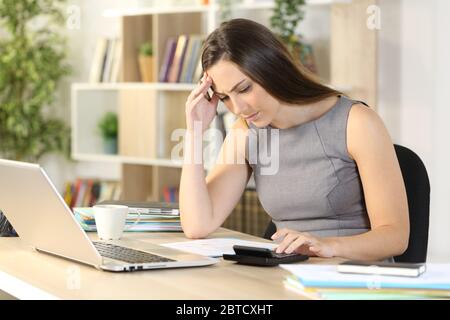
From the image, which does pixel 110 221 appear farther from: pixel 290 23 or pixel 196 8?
pixel 196 8

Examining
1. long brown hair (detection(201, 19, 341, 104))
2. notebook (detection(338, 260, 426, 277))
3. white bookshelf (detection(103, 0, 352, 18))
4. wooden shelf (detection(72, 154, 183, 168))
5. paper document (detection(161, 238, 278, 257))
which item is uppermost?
white bookshelf (detection(103, 0, 352, 18))

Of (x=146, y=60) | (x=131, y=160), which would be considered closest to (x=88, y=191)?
(x=131, y=160)

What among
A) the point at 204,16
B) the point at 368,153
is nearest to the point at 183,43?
the point at 204,16

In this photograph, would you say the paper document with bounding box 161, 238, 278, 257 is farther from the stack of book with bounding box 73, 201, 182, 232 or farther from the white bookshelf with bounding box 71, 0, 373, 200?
the white bookshelf with bounding box 71, 0, 373, 200

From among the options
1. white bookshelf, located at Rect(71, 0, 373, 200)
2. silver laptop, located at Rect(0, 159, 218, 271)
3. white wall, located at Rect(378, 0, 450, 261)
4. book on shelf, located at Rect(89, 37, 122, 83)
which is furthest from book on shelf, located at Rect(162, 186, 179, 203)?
silver laptop, located at Rect(0, 159, 218, 271)

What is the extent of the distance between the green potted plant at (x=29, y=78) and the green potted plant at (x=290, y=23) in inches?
71.8

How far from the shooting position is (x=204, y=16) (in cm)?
488

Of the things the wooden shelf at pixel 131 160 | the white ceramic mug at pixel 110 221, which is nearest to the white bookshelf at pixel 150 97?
the wooden shelf at pixel 131 160

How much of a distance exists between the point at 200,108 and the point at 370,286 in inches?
40.4

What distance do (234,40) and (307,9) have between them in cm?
245

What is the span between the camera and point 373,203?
199 centimetres

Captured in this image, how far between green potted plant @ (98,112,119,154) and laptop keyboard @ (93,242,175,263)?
329 cm

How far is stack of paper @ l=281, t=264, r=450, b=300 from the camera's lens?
1.36 m

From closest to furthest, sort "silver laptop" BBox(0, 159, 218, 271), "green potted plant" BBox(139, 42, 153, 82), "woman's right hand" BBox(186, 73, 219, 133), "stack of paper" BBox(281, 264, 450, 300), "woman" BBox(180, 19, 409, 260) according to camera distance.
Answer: "stack of paper" BBox(281, 264, 450, 300) → "silver laptop" BBox(0, 159, 218, 271) → "woman" BBox(180, 19, 409, 260) → "woman's right hand" BBox(186, 73, 219, 133) → "green potted plant" BBox(139, 42, 153, 82)
